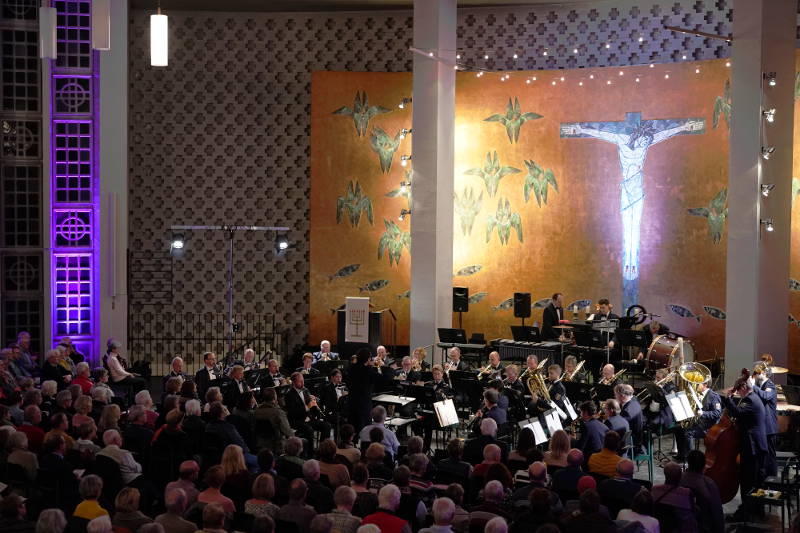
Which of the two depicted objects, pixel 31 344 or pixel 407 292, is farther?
pixel 407 292

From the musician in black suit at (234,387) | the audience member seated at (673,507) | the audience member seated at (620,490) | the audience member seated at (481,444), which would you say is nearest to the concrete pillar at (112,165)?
the musician in black suit at (234,387)

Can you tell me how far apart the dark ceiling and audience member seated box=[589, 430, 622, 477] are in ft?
43.4

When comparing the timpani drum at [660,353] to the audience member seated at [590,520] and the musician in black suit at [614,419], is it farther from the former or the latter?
the audience member seated at [590,520]

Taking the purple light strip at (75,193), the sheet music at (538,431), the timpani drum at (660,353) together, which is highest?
the purple light strip at (75,193)

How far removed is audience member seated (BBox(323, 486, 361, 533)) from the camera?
7.27m

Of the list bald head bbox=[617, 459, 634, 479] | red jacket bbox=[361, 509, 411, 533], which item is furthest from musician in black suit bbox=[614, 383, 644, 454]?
red jacket bbox=[361, 509, 411, 533]

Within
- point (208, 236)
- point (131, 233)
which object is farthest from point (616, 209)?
point (131, 233)

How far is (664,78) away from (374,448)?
42.9ft

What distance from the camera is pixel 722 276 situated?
62.0 ft

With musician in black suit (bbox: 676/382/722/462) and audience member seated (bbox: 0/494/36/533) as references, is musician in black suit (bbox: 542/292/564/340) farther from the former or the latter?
audience member seated (bbox: 0/494/36/533)

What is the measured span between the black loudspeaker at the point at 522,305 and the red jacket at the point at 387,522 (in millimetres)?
12208

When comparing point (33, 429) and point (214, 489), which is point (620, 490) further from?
point (33, 429)

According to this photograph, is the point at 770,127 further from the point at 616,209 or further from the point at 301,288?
the point at 301,288

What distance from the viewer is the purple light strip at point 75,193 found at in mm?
17797
